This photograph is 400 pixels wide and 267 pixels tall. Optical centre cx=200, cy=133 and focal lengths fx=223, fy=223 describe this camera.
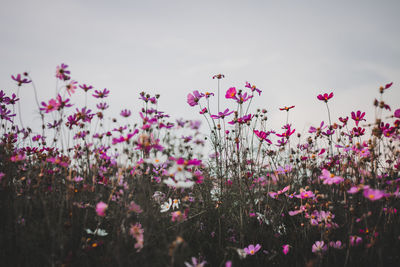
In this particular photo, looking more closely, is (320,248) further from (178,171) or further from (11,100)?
(11,100)

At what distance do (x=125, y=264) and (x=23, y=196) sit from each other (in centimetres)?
87

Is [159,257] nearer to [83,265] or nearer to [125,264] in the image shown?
[125,264]

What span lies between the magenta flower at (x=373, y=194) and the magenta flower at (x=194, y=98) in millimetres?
1434

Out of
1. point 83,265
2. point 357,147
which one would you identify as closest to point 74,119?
point 83,265

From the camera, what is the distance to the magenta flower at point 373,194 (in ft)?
3.40

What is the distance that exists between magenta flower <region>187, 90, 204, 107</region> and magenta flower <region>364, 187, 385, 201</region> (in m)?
1.43

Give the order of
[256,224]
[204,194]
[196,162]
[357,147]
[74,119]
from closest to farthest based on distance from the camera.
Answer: [196,162], [357,147], [74,119], [256,224], [204,194]

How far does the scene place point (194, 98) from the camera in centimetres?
210

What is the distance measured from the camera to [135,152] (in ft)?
6.11

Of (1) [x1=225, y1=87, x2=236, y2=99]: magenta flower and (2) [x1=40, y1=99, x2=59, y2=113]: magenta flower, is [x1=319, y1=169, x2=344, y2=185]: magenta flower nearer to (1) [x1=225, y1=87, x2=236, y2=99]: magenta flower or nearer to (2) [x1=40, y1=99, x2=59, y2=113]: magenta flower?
(1) [x1=225, y1=87, x2=236, y2=99]: magenta flower

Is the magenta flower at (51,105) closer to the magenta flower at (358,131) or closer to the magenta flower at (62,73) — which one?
the magenta flower at (62,73)

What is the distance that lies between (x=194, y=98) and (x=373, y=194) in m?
1.49

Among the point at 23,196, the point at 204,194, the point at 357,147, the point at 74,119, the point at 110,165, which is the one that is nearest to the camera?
the point at 23,196

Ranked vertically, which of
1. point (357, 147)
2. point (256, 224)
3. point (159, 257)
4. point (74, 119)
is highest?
point (74, 119)
